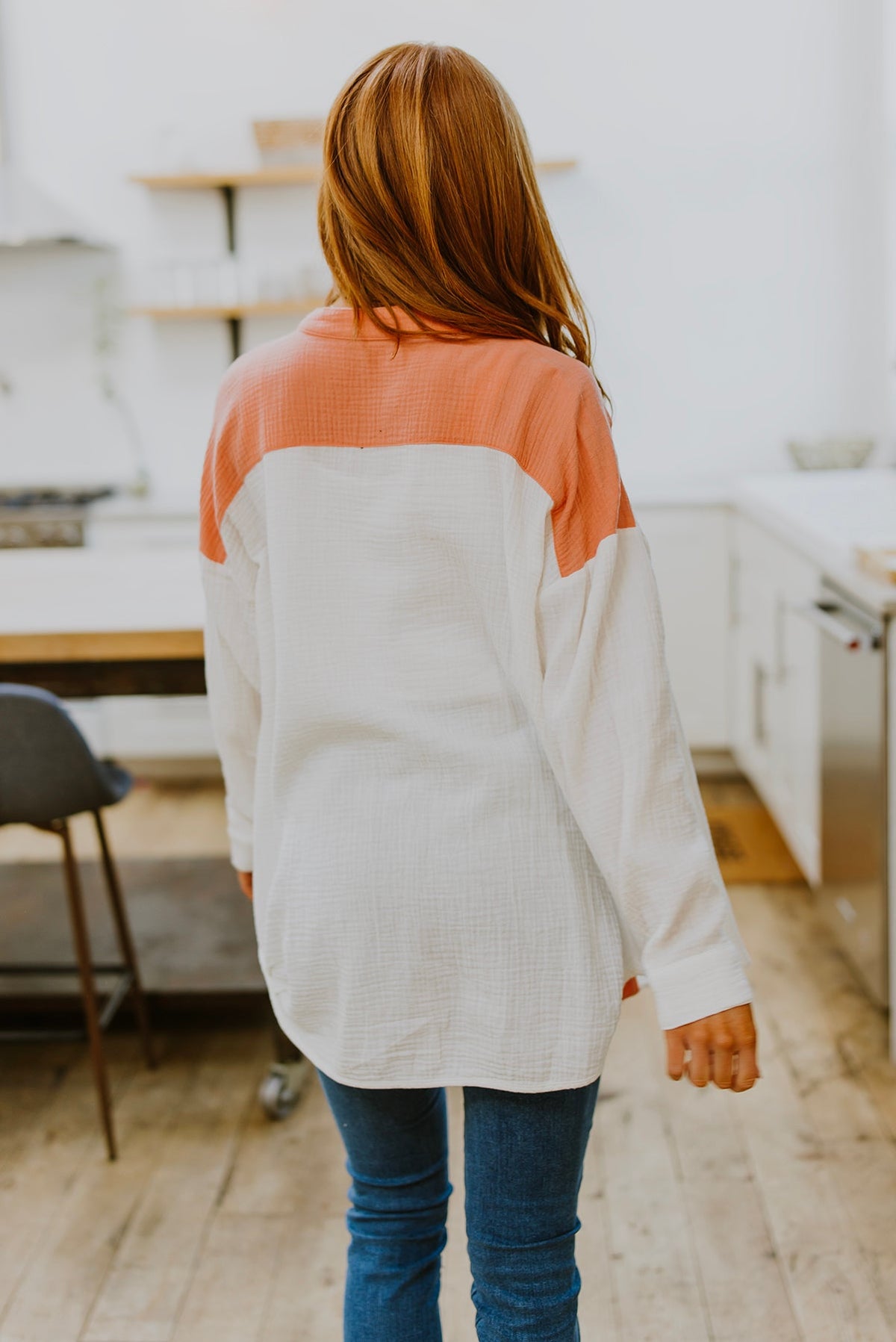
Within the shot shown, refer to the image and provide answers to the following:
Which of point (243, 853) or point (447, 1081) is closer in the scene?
point (447, 1081)

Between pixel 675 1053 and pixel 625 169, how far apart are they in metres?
3.82

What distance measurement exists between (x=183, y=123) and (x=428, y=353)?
12.7 ft

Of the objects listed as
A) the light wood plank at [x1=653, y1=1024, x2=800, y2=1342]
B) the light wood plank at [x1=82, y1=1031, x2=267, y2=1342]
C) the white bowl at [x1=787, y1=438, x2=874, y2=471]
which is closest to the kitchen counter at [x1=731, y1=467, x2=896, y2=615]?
the white bowl at [x1=787, y1=438, x2=874, y2=471]

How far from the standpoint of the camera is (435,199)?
90 cm

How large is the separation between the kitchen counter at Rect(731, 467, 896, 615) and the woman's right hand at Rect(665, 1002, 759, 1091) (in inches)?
54.0

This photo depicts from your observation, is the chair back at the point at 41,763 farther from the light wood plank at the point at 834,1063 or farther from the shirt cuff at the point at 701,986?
the light wood plank at the point at 834,1063

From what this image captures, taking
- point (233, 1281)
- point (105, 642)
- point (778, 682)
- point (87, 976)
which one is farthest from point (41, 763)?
point (778, 682)

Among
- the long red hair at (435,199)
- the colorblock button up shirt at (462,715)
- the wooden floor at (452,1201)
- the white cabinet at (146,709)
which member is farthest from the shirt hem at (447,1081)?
the white cabinet at (146,709)

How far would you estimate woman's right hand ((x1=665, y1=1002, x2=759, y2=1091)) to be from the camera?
927mm

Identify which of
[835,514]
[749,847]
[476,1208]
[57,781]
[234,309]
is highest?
[234,309]

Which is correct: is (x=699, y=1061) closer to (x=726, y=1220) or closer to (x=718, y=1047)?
(x=718, y=1047)

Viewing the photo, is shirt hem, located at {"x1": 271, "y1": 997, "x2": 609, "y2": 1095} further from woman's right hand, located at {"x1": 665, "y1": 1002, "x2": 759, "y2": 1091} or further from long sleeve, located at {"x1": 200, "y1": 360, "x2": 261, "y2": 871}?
long sleeve, located at {"x1": 200, "y1": 360, "x2": 261, "y2": 871}

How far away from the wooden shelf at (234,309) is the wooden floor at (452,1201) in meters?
2.47

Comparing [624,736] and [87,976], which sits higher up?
[624,736]
